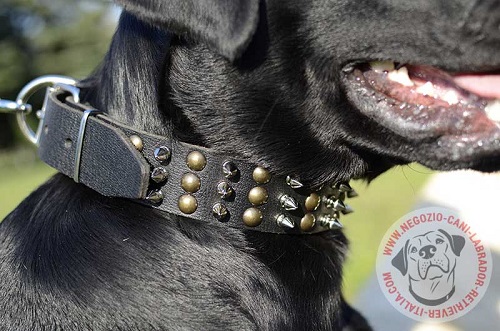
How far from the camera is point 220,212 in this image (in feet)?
5.14

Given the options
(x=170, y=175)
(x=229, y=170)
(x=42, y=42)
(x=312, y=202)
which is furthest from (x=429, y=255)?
(x=42, y=42)

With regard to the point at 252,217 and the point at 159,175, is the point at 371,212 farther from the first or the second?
the point at 159,175

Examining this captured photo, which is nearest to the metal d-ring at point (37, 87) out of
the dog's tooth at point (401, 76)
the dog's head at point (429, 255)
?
the dog's tooth at point (401, 76)

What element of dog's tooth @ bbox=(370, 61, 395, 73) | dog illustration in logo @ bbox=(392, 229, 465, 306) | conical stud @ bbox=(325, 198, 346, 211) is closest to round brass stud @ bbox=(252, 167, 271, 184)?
conical stud @ bbox=(325, 198, 346, 211)

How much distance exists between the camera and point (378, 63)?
166 cm

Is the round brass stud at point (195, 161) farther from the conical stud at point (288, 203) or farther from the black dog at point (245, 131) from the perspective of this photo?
the conical stud at point (288, 203)

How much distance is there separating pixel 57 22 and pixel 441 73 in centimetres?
2418

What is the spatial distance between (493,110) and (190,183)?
77 cm

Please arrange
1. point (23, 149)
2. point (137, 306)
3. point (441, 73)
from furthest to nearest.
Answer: point (23, 149) → point (441, 73) → point (137, 306)

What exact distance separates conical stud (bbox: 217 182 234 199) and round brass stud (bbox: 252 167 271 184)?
0.09 meters

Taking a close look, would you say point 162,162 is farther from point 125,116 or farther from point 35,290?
point 35,290

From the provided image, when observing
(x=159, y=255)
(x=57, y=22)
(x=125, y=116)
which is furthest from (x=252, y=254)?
(x=57, y=22)

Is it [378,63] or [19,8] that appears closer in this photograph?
[378,63]

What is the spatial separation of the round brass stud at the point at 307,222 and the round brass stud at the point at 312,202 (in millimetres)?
19
